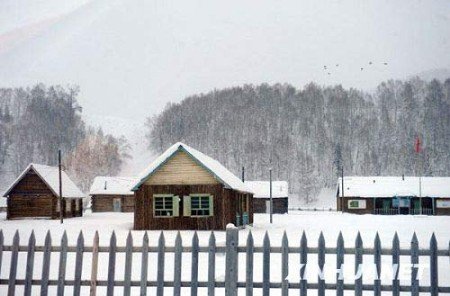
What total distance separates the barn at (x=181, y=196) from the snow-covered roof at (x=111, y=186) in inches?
1425

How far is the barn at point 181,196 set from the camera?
33.9 metres

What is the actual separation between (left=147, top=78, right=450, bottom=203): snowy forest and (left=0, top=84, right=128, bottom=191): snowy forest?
13753 mm

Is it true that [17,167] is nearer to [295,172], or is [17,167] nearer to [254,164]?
[254,164]

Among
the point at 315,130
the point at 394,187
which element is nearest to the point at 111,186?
the point at 394,187

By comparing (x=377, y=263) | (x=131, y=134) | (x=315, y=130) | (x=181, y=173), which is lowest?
(x=377, y=263)

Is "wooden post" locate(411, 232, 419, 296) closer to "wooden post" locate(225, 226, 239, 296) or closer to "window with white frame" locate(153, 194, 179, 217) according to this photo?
"wooden post" locate(225, 226, 239, 296)

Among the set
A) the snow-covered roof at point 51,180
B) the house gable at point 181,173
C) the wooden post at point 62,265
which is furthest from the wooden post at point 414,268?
the snow-covered roof at point 51,180

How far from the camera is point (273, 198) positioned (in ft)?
227

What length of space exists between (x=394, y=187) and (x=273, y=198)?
16.2m

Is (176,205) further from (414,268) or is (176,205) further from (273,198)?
(273,198)

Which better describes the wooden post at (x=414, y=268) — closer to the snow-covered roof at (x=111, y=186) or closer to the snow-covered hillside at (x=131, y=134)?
the snow-covered roof at (x=111, y=186)

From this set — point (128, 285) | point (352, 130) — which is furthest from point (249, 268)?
point (352, 130)

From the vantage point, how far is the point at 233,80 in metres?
149

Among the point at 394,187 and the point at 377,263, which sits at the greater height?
the point at 394,187
